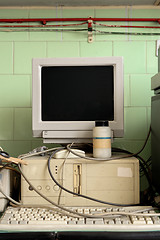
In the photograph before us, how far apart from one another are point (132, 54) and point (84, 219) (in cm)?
112

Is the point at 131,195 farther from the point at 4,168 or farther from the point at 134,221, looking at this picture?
the point at 4,168

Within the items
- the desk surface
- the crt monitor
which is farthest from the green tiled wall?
the desk surface

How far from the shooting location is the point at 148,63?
1.66 m

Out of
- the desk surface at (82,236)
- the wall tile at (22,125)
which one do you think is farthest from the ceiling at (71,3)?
the desk surface at (82,236)

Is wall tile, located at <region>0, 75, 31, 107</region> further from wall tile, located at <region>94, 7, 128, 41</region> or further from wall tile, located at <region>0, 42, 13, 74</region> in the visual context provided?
wall tile, located at <region>94, 7, 128, 41</region>

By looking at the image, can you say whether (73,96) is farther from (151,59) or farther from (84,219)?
(151,59)

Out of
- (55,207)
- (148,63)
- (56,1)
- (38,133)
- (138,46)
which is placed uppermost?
(56,1)

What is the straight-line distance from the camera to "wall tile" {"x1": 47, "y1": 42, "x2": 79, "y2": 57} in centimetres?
167

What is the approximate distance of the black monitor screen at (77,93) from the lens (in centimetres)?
126

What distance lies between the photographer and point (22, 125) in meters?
1.66

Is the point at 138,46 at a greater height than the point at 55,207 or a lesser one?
greater

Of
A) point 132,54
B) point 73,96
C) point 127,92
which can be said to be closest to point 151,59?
point 132,54

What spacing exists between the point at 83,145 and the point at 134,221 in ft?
1.73

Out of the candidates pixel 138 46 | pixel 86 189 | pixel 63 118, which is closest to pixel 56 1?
pixel 138 46
